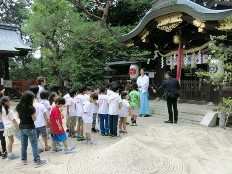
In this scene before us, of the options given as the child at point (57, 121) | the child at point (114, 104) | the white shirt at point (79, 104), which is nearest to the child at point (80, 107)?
the white shirt at point (79, 104)

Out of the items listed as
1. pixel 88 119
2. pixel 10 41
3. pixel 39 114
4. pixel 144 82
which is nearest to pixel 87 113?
pixel 88 119

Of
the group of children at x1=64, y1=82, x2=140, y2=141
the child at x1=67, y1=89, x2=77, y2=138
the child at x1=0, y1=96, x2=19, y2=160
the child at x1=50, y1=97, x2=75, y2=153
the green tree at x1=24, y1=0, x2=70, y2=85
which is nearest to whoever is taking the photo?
the child at x1=0, y1=96, x2=19, y2=160

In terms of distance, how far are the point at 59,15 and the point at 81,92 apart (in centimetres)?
1032

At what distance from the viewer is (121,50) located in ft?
56.9

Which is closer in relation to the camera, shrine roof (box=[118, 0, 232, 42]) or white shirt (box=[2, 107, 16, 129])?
white shirt (box=[2, 107, 16, 129])

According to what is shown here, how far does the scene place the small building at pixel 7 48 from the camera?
52.6ft

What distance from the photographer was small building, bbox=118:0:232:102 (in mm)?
9703

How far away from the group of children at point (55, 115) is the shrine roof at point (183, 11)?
3.62m

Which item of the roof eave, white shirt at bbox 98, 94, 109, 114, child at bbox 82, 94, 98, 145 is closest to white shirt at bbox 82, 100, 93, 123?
child at bbox 82, 94, 98, 145

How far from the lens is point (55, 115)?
5867 millimetres

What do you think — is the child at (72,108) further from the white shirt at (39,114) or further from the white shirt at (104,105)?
the white shirt at (39,114)

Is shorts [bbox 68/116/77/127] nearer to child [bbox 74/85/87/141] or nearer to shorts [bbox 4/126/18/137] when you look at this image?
child [bbox 74/85/87/141]

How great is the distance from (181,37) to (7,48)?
10.4 metres

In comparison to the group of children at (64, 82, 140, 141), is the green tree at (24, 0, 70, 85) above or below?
above
